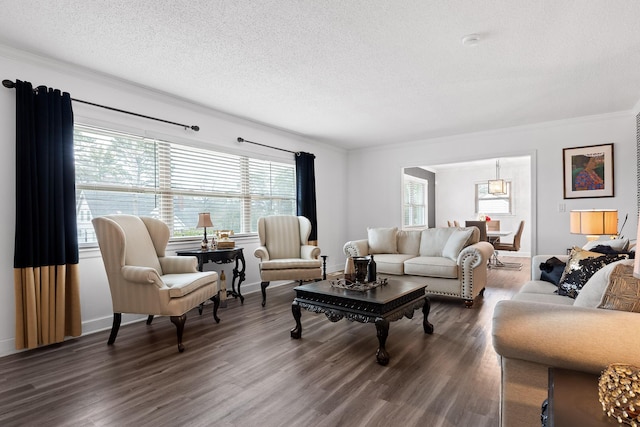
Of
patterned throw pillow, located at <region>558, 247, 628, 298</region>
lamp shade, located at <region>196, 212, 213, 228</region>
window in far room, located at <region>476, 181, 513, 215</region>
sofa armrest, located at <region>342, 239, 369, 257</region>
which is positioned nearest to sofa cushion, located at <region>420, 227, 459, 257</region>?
sofa armrest, located at <region>342, 239, 369, 257</region>

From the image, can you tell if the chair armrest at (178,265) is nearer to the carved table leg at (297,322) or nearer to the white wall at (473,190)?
the carved table leg at (297,322)

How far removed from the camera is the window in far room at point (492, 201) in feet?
29.3

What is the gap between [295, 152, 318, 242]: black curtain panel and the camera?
5.69m

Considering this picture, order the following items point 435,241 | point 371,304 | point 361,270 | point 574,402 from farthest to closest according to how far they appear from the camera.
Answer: point 435,241
point 361,270
point 371,304
point 574,402

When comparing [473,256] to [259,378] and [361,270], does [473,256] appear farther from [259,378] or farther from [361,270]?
[259,378]

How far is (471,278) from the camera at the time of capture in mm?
3887

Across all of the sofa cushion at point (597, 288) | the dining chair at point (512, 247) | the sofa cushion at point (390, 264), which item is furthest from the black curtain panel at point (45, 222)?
the dining chair at point (512, 247)

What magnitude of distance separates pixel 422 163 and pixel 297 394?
5.01 meters

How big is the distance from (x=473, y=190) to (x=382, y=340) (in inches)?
321

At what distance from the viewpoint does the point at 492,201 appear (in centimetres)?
921

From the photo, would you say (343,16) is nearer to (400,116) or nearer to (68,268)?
(400,116)

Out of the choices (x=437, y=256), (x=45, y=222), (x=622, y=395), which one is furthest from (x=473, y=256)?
(x=45, y=222)

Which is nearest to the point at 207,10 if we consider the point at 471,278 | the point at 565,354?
the point at 565,354

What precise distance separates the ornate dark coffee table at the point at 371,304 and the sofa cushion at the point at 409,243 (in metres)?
1.90
